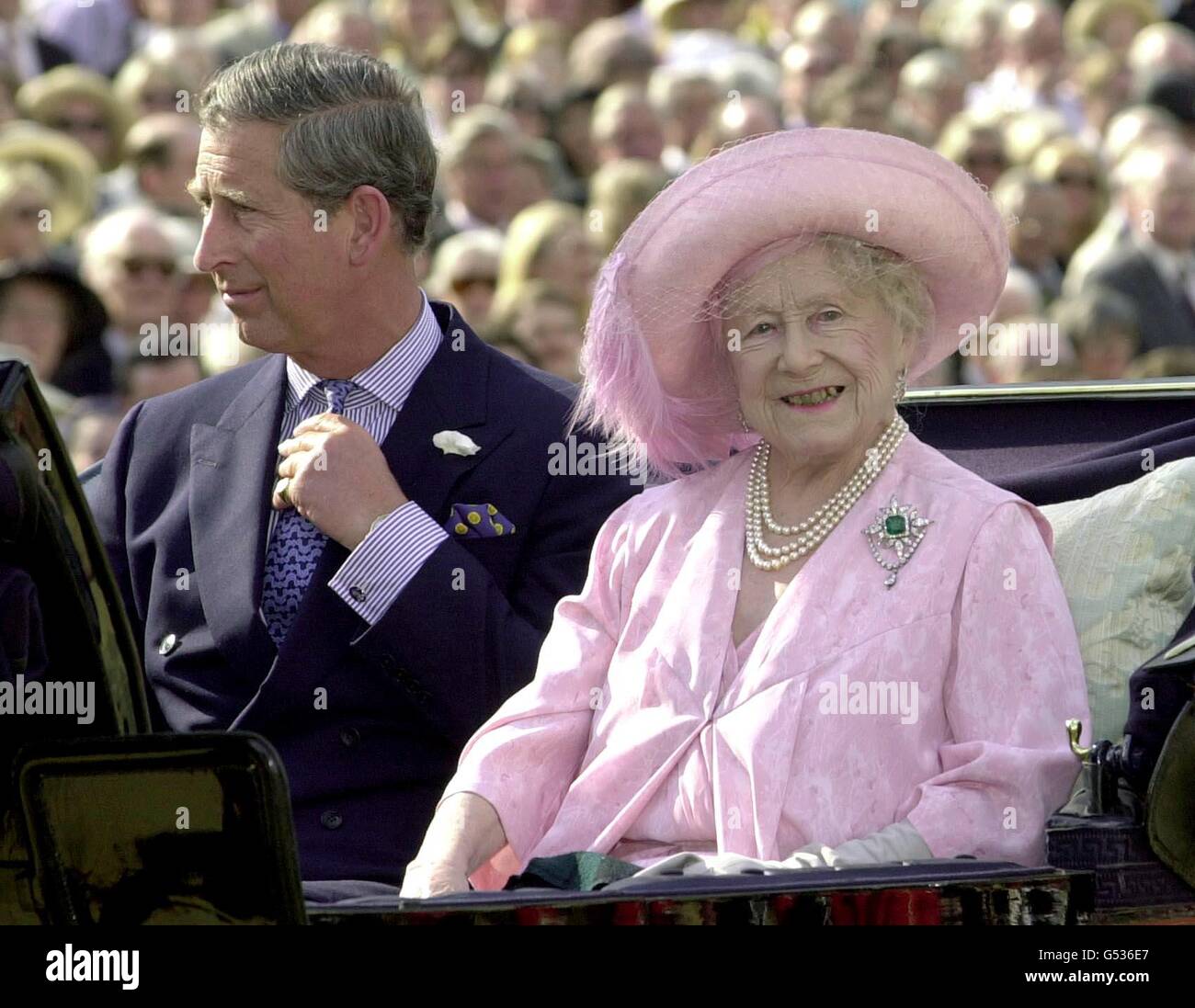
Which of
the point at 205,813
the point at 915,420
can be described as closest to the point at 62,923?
the point at 205,813

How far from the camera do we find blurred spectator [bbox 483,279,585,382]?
6152 millimetres

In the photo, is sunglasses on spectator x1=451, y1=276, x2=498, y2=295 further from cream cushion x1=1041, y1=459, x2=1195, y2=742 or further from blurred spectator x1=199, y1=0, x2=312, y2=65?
cream cushion x1=1041, y1=459, x2=1195, y2=742

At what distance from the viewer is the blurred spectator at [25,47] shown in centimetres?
789

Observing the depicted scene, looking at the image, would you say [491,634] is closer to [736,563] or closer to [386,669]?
[386,669]

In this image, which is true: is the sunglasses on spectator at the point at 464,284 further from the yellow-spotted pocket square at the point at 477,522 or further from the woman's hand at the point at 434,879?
the woman's hand at the point at 434,879

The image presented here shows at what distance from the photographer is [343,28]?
24.9 feet

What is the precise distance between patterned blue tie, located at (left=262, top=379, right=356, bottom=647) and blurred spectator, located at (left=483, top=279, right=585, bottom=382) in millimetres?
2591

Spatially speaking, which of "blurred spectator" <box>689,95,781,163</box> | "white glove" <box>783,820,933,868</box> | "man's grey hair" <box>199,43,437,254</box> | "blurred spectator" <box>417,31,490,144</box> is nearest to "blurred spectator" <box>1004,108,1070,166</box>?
"blurred spectator" <box>689,95,781,163</box>

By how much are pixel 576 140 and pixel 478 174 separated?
2.30ft

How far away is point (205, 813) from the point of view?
2.39 meters

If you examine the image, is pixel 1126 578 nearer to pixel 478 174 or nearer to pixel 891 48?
pixel 478 174

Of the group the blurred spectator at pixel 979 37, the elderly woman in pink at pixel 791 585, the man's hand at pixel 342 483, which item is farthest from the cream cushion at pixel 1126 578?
the blurred spectator at pixel 979 37
